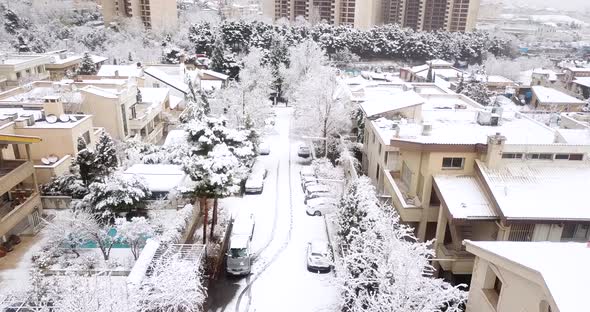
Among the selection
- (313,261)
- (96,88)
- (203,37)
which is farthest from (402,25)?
(313,261)

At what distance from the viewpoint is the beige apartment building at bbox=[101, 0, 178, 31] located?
3656 inches

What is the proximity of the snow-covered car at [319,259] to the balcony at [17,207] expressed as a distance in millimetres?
14986

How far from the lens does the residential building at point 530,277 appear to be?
9.52 m

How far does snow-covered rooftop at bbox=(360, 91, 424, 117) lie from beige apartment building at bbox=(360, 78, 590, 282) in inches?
122

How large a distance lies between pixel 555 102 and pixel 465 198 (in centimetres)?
4707

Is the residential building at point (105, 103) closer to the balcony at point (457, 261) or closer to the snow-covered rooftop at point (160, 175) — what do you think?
the snow-covered rooftop at point (160, 175)

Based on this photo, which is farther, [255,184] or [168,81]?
[168,81]

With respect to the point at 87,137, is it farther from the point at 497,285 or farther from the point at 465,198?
the point at 497,285

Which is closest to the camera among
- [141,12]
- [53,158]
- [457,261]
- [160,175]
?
[457,261]

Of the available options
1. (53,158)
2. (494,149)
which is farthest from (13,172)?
(494,149)

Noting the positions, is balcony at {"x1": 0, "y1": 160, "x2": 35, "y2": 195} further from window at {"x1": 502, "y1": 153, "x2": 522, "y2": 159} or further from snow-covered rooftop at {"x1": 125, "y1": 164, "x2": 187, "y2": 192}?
window at {"x1": 502, "y1": 153, "x2": 522, "y2": 159}

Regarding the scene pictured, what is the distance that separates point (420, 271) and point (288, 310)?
6.54 metres

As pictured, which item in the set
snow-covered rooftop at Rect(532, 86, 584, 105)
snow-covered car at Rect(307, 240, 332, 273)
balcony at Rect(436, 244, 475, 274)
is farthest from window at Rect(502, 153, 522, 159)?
snow-covered rooftop at Rect(532, 86, 584, 105)

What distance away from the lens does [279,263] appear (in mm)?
22297
